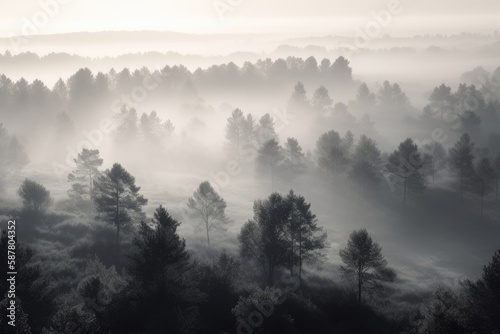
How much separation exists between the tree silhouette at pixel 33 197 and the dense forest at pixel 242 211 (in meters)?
0.21

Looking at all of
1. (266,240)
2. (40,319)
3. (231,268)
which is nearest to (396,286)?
(266,240)

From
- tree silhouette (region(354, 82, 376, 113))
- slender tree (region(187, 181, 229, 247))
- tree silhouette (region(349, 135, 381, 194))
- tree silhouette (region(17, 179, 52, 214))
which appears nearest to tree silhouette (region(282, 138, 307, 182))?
tree silhouette (region(349, 135, 381, 194))

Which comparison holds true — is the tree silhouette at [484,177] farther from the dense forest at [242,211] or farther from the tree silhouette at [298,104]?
the tree silhouette at [298,104]

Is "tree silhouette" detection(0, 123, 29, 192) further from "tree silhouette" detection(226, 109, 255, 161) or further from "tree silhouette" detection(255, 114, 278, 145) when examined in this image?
"tree silhouette" detection(255, 114, 278, 145)

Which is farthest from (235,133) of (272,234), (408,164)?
(272,234)

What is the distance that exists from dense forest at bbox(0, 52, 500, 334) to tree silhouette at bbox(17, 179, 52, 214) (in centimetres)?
21

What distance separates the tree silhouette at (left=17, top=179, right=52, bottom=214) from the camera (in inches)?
2088

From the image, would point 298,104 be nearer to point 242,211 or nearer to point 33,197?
point 242,211

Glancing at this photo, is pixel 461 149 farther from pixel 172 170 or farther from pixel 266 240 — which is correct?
pixel 172 170

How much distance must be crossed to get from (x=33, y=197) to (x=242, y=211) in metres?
29.4

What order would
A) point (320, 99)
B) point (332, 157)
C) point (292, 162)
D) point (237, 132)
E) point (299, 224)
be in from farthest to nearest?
1. point (320, 99)
2. point (237, 132)
3. point (292, 162)
4. point (332, 157)
5. point (299, 224)

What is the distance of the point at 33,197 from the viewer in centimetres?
5334

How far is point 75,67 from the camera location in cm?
19112

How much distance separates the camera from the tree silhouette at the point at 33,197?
53.0 metres
